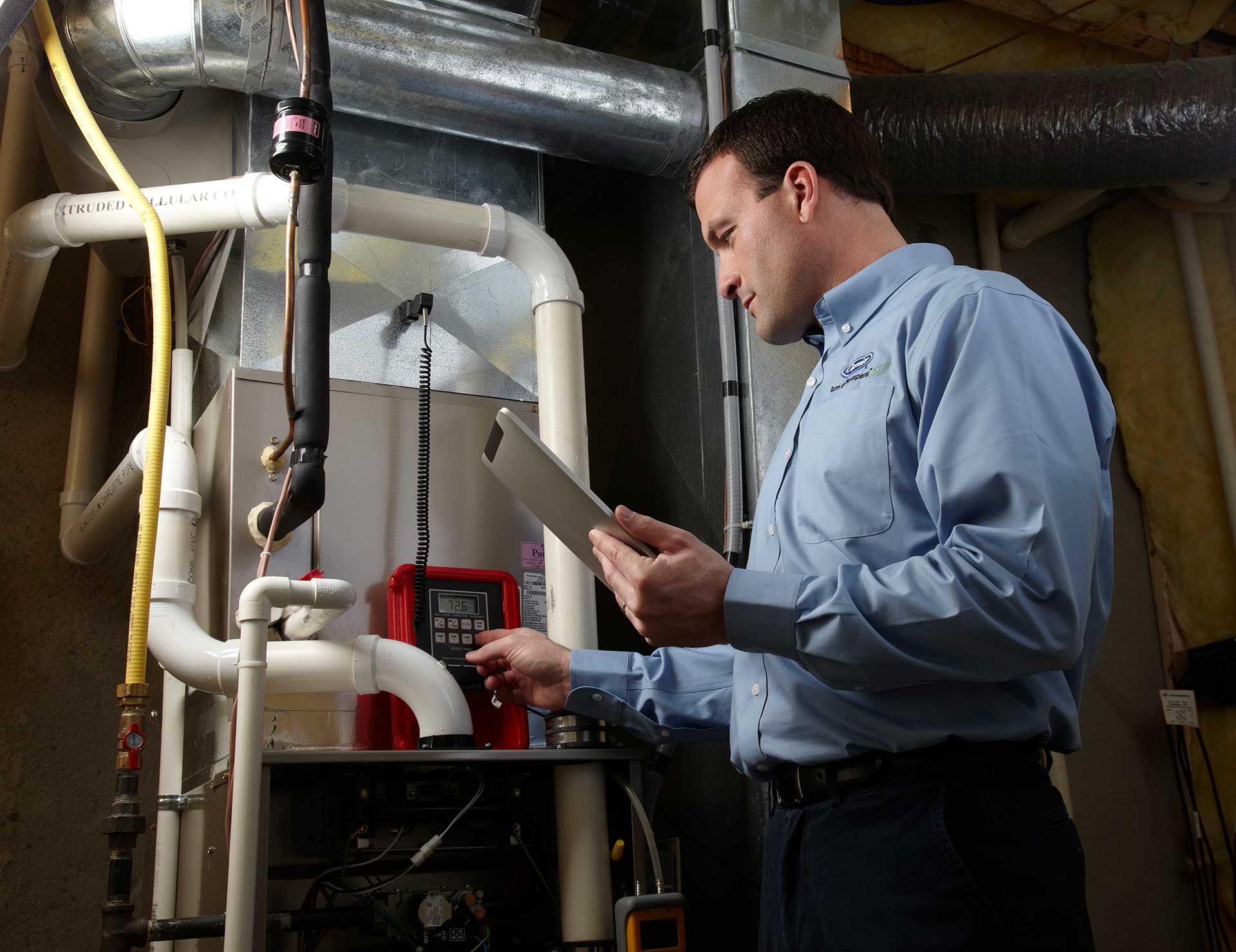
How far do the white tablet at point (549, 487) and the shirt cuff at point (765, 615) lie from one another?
12 cm

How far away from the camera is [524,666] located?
1647 millimetres

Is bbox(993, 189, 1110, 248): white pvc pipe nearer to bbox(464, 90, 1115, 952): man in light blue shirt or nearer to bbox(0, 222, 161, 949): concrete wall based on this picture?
bbox(464, 90, 1115, 952): man in light blue shirt

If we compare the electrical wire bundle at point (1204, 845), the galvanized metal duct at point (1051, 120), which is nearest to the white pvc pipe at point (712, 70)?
the galvanized metal duct at point (1051, 120)

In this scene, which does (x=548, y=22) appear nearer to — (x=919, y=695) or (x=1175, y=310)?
(x=1175, y=310)

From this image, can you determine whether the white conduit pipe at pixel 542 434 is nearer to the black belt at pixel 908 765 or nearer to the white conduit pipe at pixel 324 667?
the white conduit pipe at pixel 324 667

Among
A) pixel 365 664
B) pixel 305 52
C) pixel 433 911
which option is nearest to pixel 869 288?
pixel 305 52

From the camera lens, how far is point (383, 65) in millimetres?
2061

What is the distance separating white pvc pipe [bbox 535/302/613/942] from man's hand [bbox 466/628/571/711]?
5.7 inches

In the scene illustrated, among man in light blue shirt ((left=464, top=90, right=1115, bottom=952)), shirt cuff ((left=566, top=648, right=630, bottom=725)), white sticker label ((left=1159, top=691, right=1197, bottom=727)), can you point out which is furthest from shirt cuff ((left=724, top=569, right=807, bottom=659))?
white sticker label ((left=1159, top=691, right=1197, bottom=727))

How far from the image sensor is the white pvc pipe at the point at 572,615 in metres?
1.66

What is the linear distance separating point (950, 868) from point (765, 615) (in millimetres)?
294

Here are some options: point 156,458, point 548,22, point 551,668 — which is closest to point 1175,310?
point 548,22

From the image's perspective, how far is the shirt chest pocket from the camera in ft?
3.74

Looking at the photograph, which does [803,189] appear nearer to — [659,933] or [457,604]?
[457,604]
